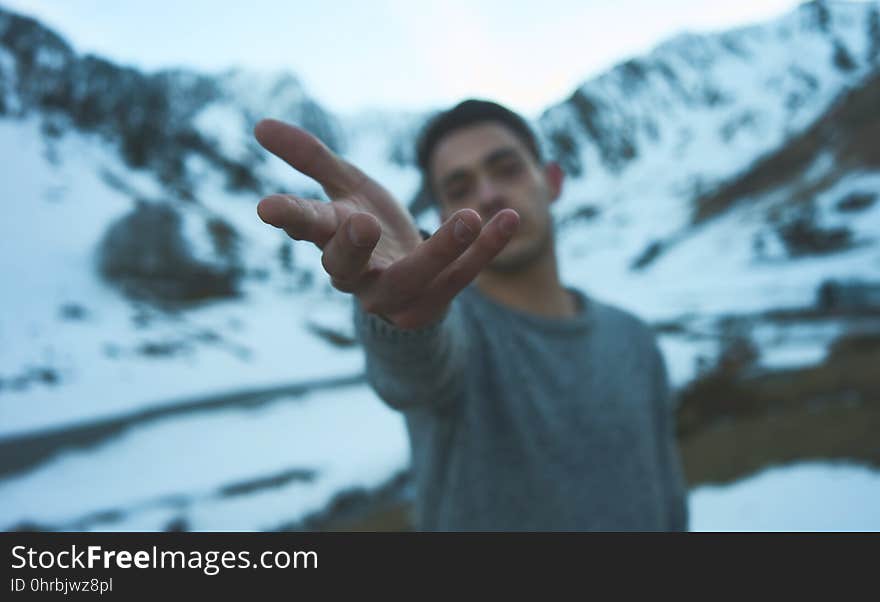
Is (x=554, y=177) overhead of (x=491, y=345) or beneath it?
overhead

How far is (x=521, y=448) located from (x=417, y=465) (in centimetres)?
47

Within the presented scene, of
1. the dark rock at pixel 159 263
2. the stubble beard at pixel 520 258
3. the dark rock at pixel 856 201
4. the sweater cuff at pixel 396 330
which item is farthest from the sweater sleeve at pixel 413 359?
the dark rock at pixel 856 201

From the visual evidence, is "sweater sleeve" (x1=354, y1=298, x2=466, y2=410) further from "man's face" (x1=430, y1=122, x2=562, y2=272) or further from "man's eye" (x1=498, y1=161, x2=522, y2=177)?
"man's eye" (x1=498, y1=161, x2=522, y2=177)

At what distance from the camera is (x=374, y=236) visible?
106cm

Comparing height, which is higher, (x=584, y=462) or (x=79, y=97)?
(x=79, y=97)

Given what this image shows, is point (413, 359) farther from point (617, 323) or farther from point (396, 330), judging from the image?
point (617, 323)

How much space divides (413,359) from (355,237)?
56 centimetres

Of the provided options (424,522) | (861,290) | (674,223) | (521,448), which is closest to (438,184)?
(521,448)

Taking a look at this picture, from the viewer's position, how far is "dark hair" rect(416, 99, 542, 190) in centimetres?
239

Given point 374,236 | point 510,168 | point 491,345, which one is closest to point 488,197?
point 510,168

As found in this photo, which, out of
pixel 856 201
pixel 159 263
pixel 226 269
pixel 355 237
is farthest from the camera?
pixel 226 269
